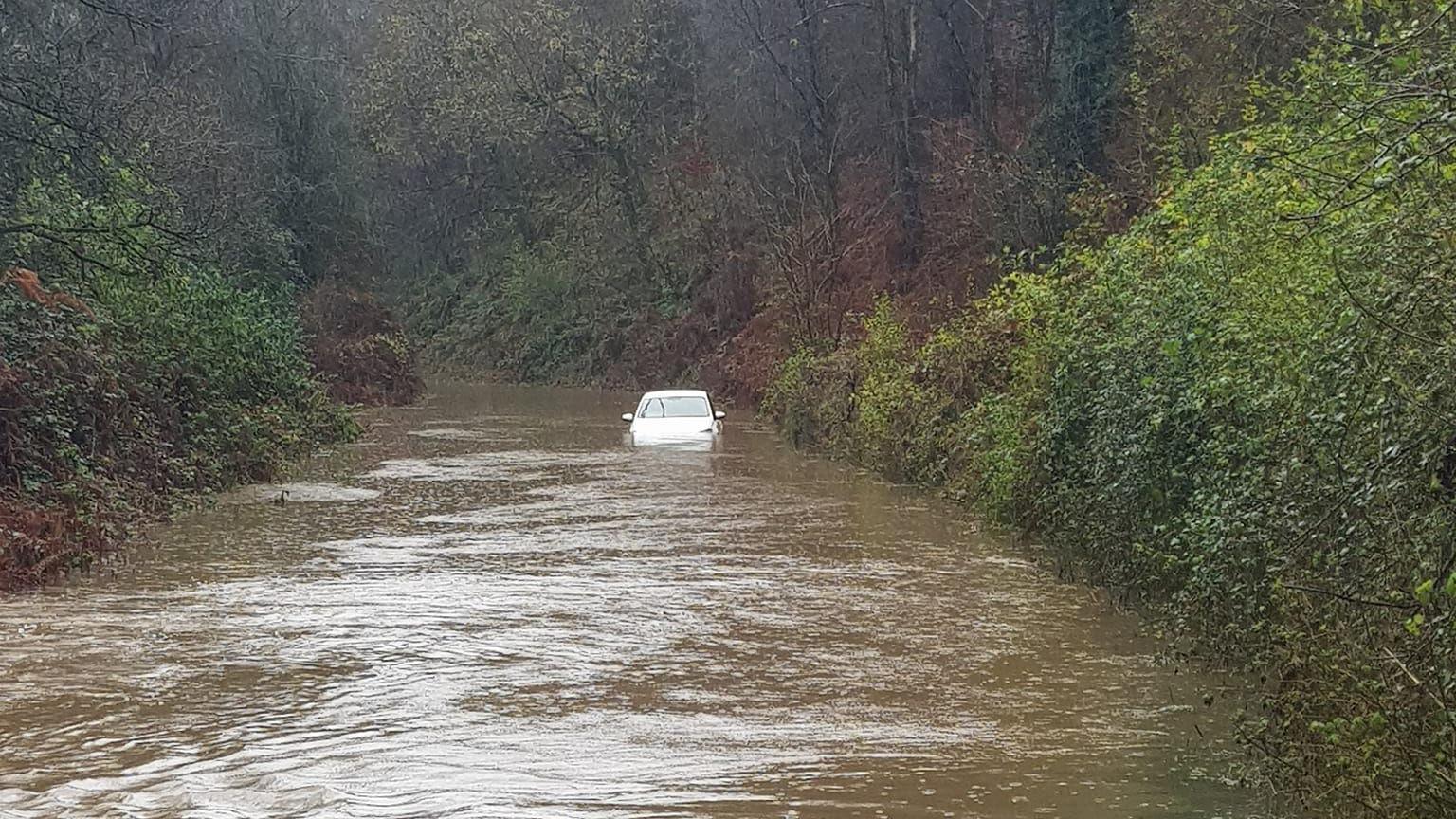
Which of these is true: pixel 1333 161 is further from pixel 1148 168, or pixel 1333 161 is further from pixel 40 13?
pixel 40 13

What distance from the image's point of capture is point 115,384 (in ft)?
67.2

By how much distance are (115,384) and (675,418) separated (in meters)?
12.8

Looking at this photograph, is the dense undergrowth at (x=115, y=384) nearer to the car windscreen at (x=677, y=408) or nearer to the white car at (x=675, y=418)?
the white car at (x=675, y=418)

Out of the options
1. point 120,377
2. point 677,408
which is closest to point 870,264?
point 677,408

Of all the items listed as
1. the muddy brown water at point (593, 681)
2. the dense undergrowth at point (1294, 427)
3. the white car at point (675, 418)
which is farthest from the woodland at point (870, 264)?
the white car at point (675, 418)

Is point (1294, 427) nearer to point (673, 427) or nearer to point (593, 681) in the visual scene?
point (593, 681)

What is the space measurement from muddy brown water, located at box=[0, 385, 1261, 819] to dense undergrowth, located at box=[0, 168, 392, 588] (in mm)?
1032

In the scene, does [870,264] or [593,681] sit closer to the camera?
[593,681]

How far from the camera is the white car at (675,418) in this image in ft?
102

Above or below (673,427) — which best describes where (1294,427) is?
above

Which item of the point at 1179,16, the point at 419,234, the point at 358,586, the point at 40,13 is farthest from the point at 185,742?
the point at 419,234

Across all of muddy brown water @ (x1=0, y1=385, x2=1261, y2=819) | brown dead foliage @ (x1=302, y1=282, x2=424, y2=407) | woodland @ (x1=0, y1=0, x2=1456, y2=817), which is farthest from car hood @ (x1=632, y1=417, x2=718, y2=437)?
brown dead foliage @ (x1=302, y1=282, x2=424, y2=407)

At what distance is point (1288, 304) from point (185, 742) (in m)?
7.52

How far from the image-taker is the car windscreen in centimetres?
3159
